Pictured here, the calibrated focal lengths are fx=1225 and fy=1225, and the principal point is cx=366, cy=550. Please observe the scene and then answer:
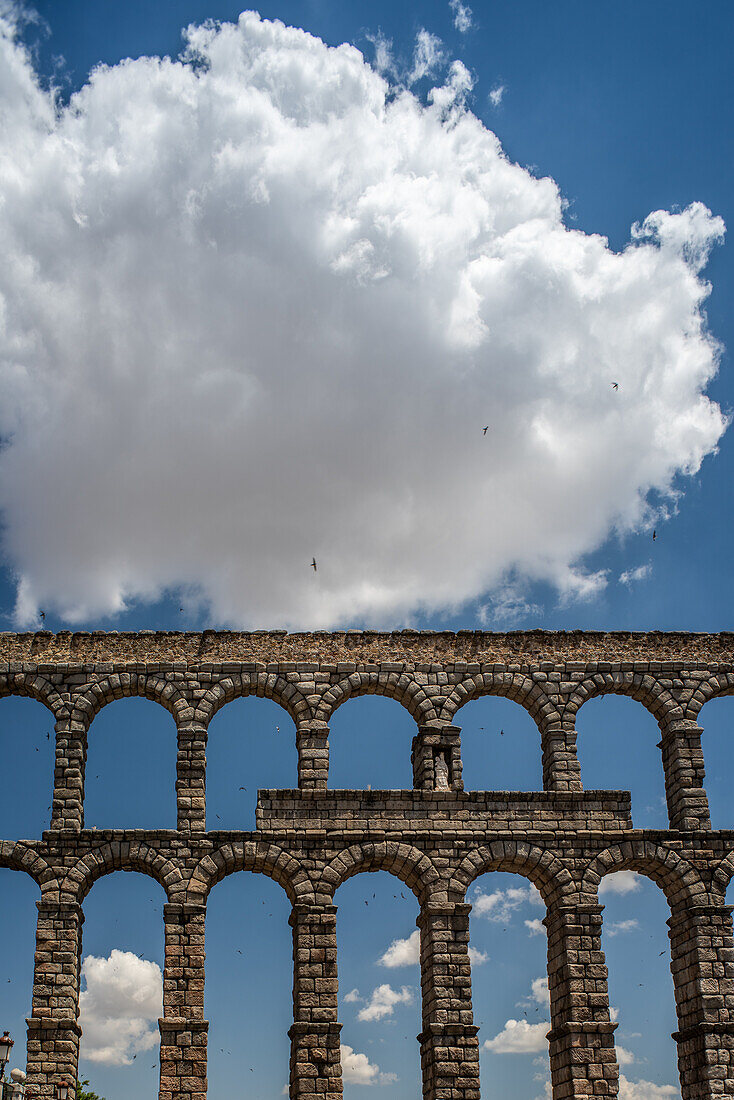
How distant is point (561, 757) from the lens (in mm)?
30047

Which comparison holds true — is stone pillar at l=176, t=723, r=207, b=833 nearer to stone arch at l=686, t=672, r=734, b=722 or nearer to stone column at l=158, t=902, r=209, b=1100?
stone column at l=158, t=902, r=209, b=1100

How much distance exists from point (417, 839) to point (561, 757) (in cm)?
415

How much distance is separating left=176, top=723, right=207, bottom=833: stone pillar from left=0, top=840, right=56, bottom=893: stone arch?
3.16m

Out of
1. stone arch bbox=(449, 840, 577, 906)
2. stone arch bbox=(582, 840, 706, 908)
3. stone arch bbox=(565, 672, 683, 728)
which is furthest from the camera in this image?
stone arch bbox=(565, 672, 683, 728)

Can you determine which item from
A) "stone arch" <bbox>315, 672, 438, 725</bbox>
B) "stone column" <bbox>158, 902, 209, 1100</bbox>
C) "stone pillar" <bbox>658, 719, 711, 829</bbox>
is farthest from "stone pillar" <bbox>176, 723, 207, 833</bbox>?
"stone pillar" <bbox>658, 719, 711, 829</bbox>

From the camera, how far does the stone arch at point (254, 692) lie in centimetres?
3005

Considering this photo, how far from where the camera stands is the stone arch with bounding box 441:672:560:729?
99.8ft

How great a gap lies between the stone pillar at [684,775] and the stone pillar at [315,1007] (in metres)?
8.79

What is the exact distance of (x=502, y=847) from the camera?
94.8 ft

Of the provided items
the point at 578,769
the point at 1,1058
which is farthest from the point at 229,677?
the point at 1,1058

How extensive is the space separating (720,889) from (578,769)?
4.25 metres

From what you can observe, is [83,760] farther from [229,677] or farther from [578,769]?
[578,769]

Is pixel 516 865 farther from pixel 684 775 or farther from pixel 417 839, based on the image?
pixel 684 775

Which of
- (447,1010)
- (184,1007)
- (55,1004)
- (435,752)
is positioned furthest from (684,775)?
(55,1004)
